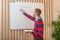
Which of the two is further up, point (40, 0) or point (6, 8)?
point (40, 0)

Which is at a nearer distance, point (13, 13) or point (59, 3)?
point (13, 13)

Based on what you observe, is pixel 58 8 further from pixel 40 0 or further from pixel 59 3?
pixel 40 0

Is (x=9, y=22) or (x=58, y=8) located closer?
(x=9, y=22)

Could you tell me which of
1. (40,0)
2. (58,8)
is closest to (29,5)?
(40,0)

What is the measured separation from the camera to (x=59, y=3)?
14.9ft

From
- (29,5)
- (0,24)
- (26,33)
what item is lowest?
(26,33)

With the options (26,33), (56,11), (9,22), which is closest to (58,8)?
(56,11)

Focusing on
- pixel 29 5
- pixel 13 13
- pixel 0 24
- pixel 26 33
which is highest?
pixel 29 5

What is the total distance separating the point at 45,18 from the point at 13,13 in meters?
1.07

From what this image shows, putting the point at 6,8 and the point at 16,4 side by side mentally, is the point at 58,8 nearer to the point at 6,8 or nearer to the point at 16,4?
the point at 16,4

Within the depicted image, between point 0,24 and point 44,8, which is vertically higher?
point 44,8

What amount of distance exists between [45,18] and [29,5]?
27.1 inches

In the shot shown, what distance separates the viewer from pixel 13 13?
13.7ft

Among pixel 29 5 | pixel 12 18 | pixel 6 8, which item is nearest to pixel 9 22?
pixel 12 18
